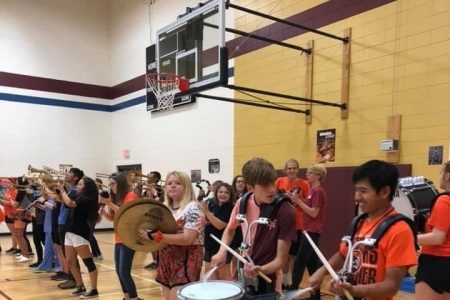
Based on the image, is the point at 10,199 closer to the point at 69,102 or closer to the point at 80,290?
the point at 80,290

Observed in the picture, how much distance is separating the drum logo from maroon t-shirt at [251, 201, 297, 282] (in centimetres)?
69

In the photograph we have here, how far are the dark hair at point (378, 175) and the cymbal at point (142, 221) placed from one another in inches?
55.3

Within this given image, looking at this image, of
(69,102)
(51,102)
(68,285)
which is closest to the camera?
(68,285)

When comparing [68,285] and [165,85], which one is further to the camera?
[165,85]

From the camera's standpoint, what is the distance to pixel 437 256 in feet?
9.48

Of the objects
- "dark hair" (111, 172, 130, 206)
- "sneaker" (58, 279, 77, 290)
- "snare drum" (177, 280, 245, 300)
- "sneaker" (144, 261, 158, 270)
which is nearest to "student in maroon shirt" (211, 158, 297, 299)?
"snare drum" (177, 280, 245, 300)

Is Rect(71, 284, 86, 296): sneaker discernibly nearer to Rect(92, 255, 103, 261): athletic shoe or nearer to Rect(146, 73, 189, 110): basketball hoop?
Rect(92, 255, 103, 261): athletic shoe

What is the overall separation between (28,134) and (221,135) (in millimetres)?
6567

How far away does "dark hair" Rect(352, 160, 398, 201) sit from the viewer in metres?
1.91

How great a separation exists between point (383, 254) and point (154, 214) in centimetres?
153

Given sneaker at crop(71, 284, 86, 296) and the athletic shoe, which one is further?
the athletic shoe

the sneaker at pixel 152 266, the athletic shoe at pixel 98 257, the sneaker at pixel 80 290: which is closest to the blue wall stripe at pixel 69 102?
the athletic shoe at pixel 98 257

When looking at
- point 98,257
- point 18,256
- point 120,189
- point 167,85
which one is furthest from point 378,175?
point 18,256

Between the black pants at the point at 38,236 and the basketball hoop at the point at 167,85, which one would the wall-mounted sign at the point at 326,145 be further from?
the black pants at the point at 38,236
